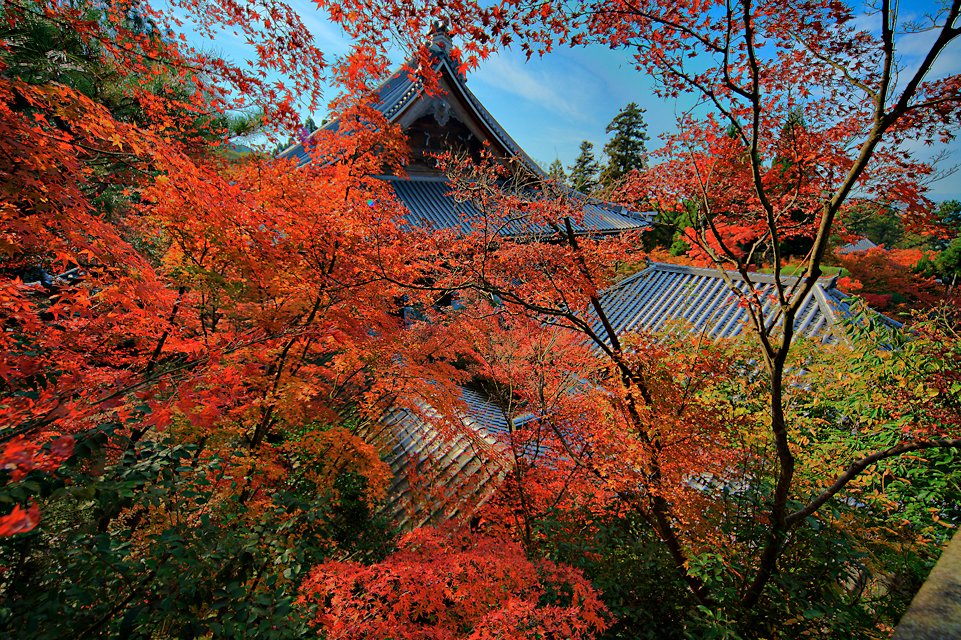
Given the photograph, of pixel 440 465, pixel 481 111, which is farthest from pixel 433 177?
pixel 440 465

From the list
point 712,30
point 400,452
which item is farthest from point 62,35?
point 712,30

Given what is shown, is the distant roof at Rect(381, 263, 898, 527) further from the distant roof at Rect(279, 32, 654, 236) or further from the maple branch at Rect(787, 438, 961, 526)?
the distant roof at Rect(279, 32, 654, 236)

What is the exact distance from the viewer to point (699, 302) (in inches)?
357

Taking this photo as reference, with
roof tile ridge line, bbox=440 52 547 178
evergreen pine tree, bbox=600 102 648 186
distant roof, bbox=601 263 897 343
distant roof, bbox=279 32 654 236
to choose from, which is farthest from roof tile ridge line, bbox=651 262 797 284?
evergreen pine tree, bbox=600 102 648 186

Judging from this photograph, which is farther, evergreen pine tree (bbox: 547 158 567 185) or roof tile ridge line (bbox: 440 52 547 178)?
roof tile ridge line (bbox: 440 52 547 178)

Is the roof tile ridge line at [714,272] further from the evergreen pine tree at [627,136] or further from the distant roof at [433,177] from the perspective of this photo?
the evergreen pine tree at [627,136]

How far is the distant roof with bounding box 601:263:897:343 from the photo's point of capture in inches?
282

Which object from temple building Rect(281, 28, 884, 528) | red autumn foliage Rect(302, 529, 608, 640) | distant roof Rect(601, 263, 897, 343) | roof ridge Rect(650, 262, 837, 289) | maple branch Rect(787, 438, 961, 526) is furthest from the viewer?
roof ridge Rect(650, 262, 837, 289)

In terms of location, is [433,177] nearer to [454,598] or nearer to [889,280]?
[454,598]

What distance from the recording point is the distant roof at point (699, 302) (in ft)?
23.5

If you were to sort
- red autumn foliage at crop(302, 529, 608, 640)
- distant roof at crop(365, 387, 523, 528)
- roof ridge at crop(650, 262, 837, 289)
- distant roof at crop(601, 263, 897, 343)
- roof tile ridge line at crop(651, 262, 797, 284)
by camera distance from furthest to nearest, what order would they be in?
1. roof tile ridge line at crop(651, 262, 797, 284)
2. roof ridge at crop(650, 262, 837, 289)
3. distant roof at crop(601, 263, 897, 343)
4. distant roof at crop(365, 387, 523, 528)
5. red autumn foliage at crop(302, 529, 608, 640)

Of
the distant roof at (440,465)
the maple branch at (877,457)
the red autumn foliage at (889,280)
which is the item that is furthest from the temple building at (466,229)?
the red autumn foliage at (889,280)

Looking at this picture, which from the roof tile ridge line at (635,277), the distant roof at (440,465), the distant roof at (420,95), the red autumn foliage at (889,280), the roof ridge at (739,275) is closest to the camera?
the distant roof at (440,465)

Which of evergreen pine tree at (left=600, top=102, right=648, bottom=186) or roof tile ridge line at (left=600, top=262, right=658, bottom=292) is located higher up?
evergreen pine tree at (left=600, top=102, right=648, bottom=186)
